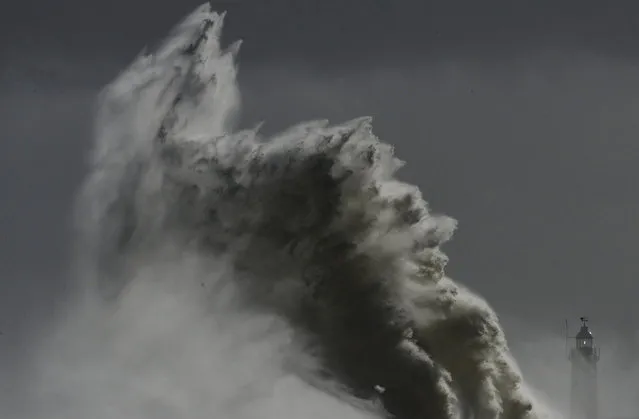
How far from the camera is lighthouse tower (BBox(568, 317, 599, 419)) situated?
383ft

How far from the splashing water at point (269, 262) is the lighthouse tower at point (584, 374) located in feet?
146

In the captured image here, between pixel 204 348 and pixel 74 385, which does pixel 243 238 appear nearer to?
pixel 204 348

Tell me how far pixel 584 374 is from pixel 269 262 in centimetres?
6549

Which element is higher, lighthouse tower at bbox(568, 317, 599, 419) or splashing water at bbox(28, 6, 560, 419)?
lighthouse tower at bbox(568, 317, 599, 419)

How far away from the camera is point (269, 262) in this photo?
226 ft

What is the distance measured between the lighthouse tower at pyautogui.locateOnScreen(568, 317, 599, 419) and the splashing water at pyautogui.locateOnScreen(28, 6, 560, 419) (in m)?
44.4

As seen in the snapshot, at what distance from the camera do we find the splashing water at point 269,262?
6831 centimetres

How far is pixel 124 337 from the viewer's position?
246 ft

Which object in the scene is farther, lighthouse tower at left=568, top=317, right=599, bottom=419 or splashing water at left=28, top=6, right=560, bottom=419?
lighthouse tower at left=568, top=317, right=599, bottom=419

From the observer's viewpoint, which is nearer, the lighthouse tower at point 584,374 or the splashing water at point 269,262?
the splashing water at point 269,262

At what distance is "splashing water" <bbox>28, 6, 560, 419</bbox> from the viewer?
68.3 meters

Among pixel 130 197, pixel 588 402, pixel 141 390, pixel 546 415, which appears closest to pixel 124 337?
pixel 141 390

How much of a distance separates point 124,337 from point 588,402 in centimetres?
5523

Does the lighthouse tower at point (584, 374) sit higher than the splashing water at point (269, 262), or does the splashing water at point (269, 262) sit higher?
the lighthouse tower at point (584, 374)
